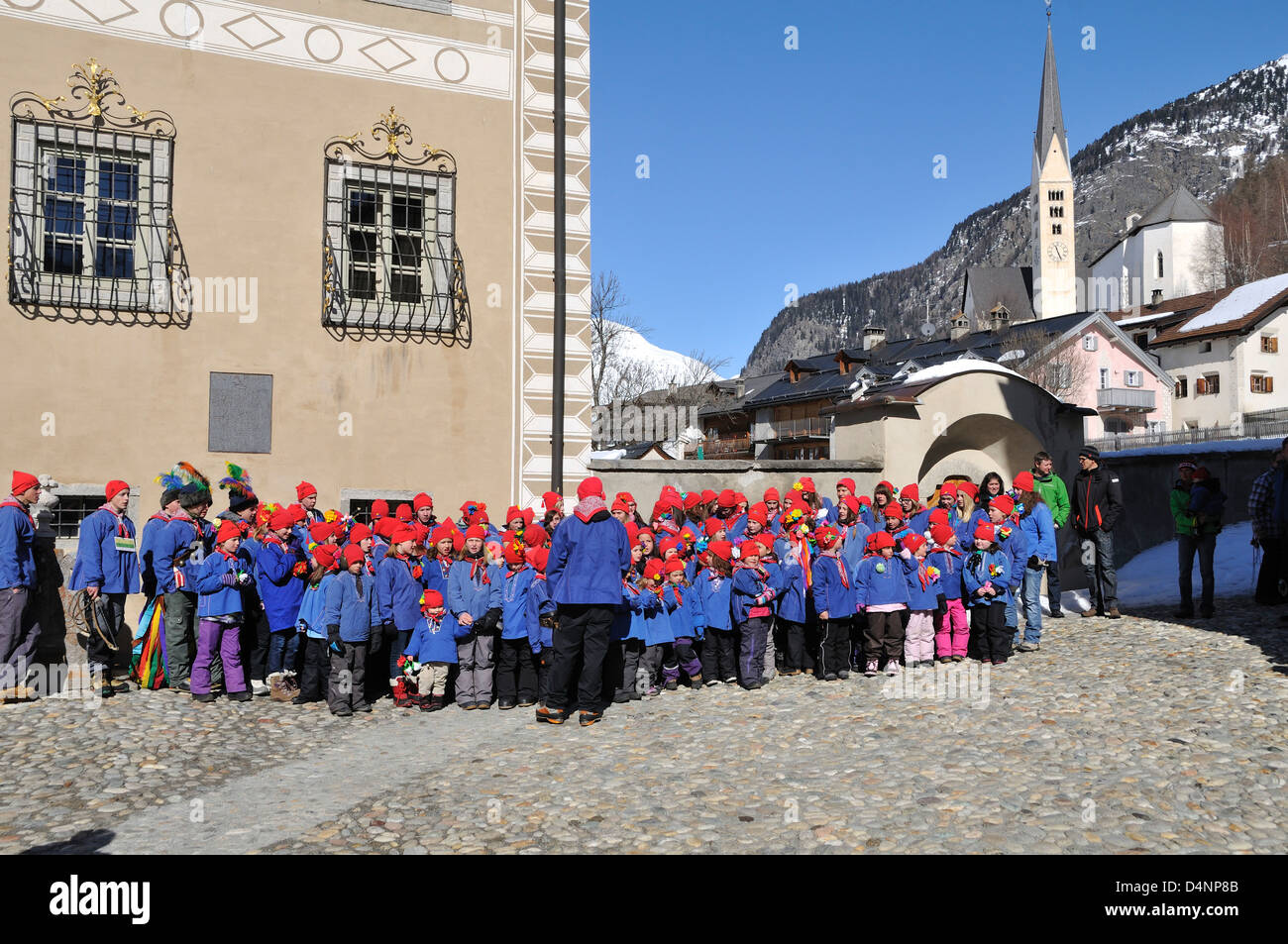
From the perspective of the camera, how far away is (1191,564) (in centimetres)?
1048

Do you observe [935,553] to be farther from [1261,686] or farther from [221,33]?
[221,33]

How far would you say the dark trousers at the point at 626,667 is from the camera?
7.96 metres

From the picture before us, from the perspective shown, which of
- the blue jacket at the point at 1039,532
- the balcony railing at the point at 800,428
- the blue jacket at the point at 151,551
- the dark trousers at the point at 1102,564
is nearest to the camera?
the blue jacket at the point at 151,551

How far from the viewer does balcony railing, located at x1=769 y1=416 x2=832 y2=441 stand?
163 feet

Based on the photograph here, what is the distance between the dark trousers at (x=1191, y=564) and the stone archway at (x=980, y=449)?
415 centimetres

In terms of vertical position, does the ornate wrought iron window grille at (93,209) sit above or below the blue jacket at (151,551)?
above

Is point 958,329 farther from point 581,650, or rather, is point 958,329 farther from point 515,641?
point 581,650

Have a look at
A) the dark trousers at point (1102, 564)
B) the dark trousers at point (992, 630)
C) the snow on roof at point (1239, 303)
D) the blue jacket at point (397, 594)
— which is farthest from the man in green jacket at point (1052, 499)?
the snow on roof at point (1239, 303)

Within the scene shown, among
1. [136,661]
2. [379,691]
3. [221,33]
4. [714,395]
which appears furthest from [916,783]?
[714,395]

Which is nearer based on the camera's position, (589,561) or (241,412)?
(589,561)

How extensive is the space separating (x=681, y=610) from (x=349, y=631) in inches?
106

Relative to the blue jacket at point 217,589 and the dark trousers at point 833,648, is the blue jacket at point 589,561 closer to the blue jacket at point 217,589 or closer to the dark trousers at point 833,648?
the dark trousers at point 833,648

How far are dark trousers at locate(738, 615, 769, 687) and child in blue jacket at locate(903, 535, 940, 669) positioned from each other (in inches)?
55.7

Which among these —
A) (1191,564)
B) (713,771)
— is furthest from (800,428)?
(713,771)
